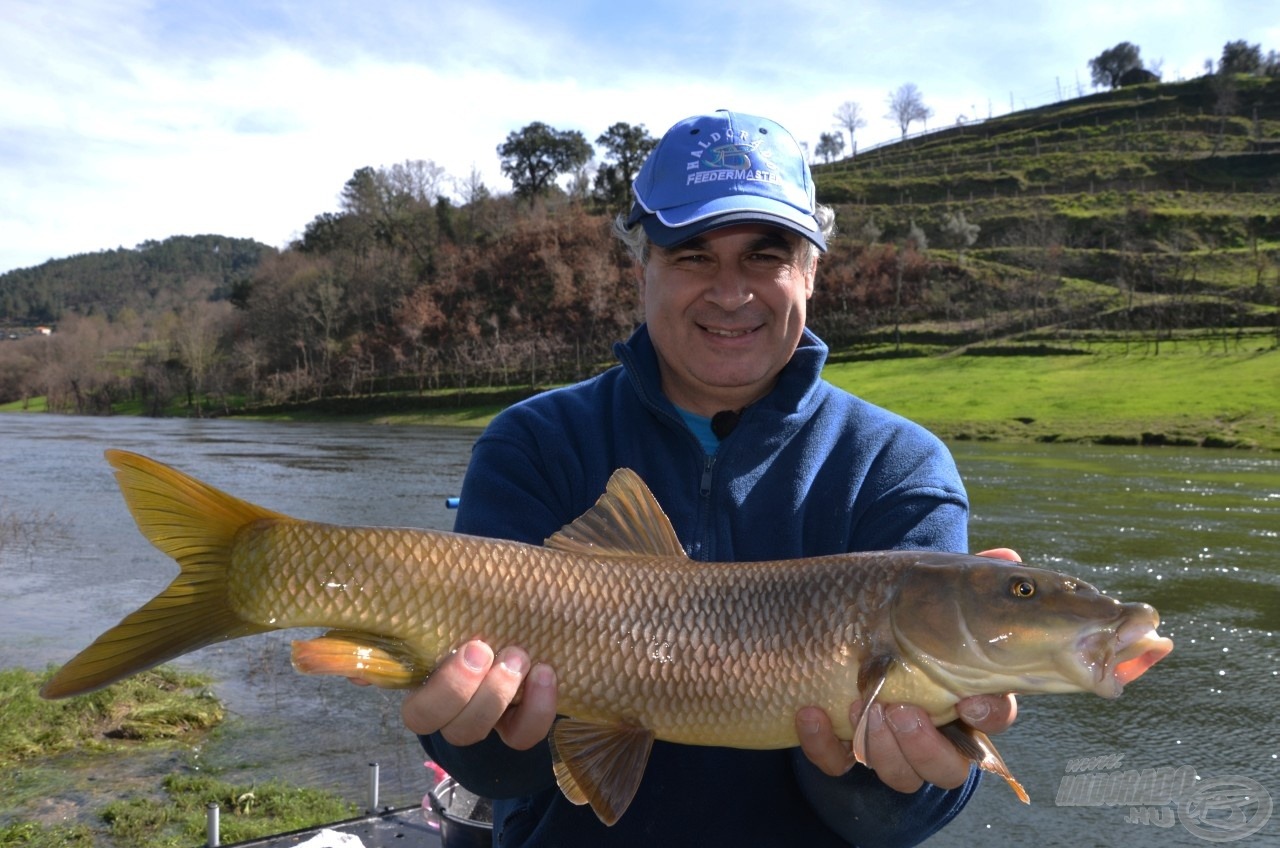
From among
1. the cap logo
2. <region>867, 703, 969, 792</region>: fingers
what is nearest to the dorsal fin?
<region>867, 703, 969, 792</region>: fingers

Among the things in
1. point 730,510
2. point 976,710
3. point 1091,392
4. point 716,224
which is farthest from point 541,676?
point 1091,392

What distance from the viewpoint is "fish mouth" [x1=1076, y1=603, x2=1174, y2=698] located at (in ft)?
7.64

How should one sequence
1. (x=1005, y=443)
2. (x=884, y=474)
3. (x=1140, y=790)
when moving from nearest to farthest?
(x=884, y=474), (x=1140, y=790), (x=1005, y=443)

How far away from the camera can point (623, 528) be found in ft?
9.12

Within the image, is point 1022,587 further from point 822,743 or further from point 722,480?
point 722,480

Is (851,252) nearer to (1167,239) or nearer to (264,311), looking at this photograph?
(1167,239)

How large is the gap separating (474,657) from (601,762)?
416 mm

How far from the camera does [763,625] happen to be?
2619 millimetres

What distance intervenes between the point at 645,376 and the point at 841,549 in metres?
0.79

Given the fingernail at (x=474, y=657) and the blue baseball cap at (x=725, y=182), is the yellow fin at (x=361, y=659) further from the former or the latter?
the blue baseball cap at (x=725, y=182)

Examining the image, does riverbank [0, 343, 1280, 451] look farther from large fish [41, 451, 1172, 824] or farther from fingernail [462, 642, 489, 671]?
fingernail [462, 642, 489, 671]

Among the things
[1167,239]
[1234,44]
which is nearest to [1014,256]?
[1167,239]

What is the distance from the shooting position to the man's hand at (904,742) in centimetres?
243

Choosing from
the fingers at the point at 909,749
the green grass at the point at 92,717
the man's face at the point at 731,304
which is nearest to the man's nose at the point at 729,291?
the man's face at the point at 731,304
